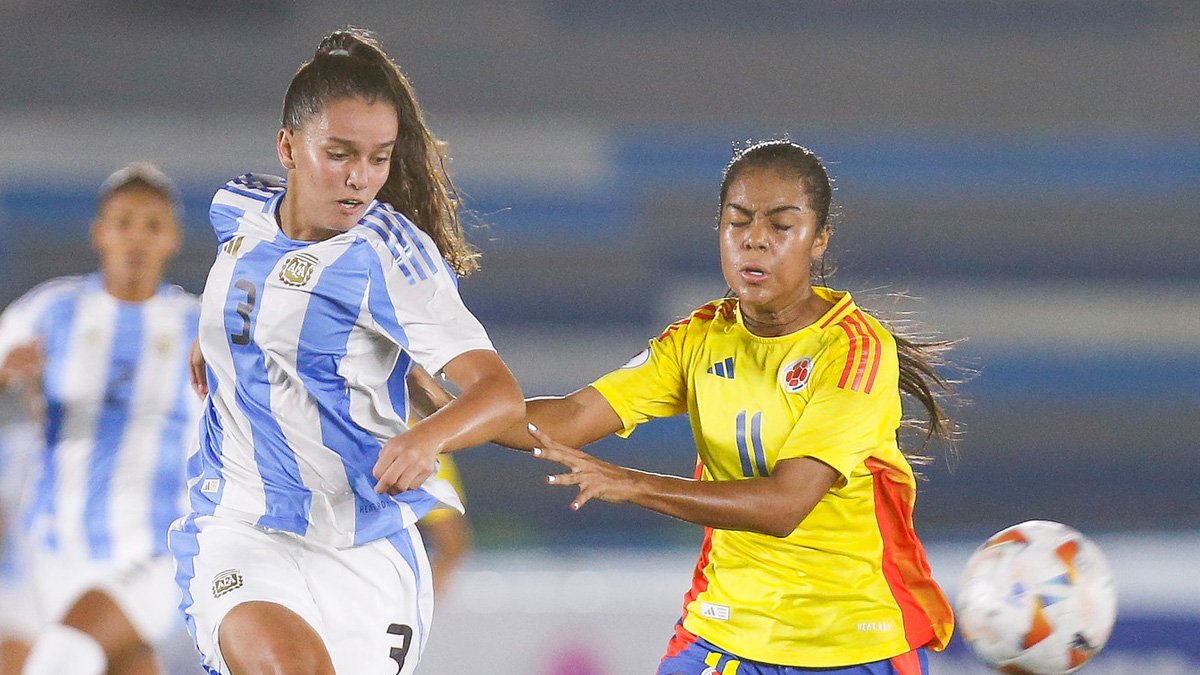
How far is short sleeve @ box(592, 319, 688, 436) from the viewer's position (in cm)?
320

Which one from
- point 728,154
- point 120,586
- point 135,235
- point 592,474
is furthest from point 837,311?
point 728,154

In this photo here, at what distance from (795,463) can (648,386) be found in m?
0.44

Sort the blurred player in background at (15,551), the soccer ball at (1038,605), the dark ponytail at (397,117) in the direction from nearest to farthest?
the dark ponytail at (397,117) < the soccer ball at (1038,605) < the blurred player in background at (15,551)

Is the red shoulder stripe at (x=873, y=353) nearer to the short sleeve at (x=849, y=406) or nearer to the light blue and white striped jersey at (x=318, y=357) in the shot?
the short sleeve at (x=849, y=406)

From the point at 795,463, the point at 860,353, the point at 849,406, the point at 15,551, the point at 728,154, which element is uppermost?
the point at 728,154

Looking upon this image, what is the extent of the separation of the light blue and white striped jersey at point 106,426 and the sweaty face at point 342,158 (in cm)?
199

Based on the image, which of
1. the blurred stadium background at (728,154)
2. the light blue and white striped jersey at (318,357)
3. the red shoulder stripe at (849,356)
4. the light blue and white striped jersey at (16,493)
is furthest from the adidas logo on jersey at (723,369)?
the blurred stadium background at (728,154)

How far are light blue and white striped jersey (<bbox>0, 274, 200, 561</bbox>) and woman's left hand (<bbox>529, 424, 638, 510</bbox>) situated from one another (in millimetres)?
2155

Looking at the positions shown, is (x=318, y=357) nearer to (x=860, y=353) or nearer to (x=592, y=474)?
(x=592, y=474)

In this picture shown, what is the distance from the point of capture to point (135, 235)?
4.58m

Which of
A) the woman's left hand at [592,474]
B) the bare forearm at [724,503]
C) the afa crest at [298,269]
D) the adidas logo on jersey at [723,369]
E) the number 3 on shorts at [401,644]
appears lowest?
the number 3 on shorts at [401,644]

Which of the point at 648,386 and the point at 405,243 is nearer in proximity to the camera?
the point at 405,243

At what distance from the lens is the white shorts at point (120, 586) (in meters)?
4.18

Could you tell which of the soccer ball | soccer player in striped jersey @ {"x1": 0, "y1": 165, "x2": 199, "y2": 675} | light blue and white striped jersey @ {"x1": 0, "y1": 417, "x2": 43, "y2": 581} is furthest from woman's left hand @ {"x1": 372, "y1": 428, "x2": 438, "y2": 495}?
light blue and white striped jersey @ {"x1": 0, "y1": 417, "x2": 43, "y2": 581}
